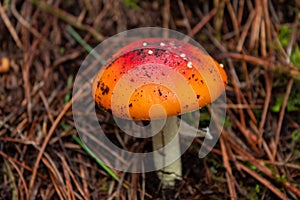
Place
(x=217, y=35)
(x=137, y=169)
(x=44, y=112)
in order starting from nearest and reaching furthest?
(x=137, y=169) → (x=44, y=112) → (x=217, y=35)

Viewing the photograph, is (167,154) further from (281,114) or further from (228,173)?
(281,114)

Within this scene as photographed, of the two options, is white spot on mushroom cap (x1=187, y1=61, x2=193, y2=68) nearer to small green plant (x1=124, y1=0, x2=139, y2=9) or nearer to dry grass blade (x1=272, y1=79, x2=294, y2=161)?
dry grass blade (x1=272, y1=79, x2=294, y2=161)

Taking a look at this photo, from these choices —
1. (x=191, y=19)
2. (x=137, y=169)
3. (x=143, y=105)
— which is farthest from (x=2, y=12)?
(x=143, y=105)

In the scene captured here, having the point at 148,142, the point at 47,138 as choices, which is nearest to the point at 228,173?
the point at 148,142

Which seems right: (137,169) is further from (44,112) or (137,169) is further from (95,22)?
(95,22)

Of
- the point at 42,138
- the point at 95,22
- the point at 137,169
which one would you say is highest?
the point at 95,22

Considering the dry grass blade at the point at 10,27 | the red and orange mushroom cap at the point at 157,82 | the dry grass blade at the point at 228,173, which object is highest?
the dry grass blade at the point at 10,27

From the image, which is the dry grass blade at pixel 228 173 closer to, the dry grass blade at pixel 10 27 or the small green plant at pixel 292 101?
the small green plant at pixel 292 101

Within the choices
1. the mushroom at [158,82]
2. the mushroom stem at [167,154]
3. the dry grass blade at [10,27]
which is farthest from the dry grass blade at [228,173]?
the dry grass blade at [10,27]
